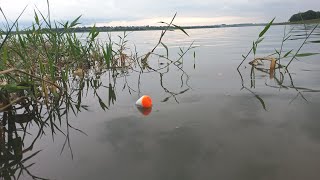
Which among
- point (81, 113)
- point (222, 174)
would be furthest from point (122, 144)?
point (81, 113)

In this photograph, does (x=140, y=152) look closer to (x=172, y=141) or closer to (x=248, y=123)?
(x=172, y=141)

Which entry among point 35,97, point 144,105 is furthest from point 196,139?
point 35,97

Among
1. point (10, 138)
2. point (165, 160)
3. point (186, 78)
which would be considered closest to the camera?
point (165, 160)

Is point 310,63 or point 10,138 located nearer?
point 10,138

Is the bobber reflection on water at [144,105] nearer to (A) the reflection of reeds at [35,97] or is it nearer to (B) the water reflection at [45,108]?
(B) the water reflection at [45,108]

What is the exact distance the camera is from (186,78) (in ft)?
17.7

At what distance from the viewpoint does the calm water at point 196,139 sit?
1.99m

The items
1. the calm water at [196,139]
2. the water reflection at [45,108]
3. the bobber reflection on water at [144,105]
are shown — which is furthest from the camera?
the bobber reflection on water at [144,105]

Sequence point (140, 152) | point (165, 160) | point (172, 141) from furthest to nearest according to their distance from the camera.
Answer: point (172, 141), point (140, 152), point (165, 160)

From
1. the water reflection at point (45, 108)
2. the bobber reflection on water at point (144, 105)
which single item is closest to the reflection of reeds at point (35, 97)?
the water reflection at point (45, 108)

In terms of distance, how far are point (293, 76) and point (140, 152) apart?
3.64 meters

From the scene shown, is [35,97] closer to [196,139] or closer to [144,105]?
[144,105]

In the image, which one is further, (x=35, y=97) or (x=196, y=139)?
(x=35, y=97)

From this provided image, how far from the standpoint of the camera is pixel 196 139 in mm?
2494
